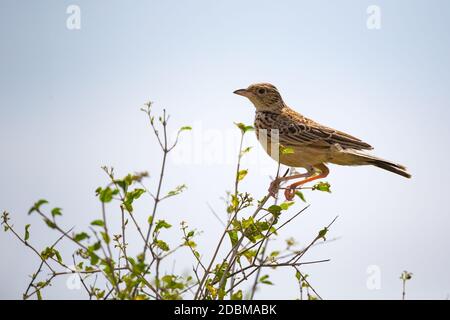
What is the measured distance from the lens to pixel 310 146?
23.3 feet

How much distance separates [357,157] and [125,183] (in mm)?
4377

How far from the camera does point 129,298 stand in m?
3.04

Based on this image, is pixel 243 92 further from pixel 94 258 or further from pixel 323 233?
pixel 94 258

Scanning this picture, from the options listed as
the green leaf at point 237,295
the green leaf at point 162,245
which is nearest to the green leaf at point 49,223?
the green leaf at point 162,245

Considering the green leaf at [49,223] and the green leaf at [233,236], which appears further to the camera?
the green leaf at [233,236]

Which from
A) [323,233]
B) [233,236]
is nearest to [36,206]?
[233,236]

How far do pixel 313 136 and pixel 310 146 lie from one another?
226mm

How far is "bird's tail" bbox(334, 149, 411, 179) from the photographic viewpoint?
6.62 metres

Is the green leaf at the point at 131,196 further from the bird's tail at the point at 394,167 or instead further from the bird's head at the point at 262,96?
the bird's head at the point at 262,96

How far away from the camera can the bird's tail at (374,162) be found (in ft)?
21.7
